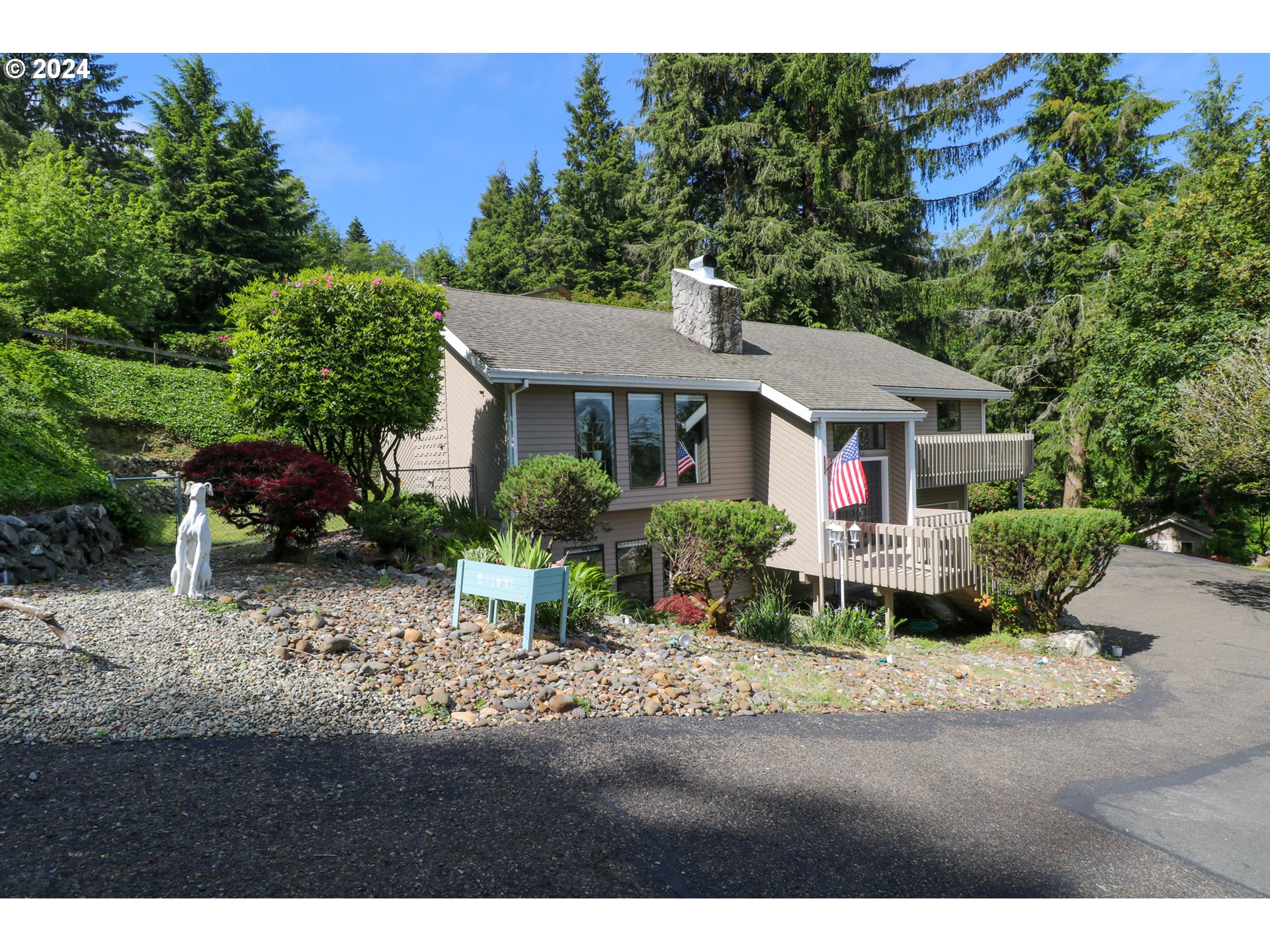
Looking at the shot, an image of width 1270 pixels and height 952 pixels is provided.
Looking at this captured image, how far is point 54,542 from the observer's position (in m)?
8.08

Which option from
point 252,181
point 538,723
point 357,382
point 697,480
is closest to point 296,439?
point 357,382

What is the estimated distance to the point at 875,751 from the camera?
228 inches

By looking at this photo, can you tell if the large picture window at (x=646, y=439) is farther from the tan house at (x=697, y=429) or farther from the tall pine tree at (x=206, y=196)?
the tall pine tree at (x=206, y=196)

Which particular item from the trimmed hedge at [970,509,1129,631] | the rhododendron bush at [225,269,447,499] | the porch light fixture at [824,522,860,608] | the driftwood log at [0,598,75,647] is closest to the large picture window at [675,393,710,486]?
the porch light fixture at [824,522,860,608]

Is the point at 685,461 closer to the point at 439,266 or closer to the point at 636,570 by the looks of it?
the point at 636,570

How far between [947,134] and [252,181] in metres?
26.5

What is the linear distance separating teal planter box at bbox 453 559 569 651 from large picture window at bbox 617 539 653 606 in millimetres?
5603

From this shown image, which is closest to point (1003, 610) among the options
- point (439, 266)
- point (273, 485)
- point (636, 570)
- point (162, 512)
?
point (636, 570)

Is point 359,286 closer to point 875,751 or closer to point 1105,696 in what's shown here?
point 875,751

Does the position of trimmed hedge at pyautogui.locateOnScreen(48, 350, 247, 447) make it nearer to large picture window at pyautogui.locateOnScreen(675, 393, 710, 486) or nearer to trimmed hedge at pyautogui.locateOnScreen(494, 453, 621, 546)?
trimmed hedge at pyautogui.locateOnScreen(494, 453, 621, 546)

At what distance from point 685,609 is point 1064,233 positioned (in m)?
22.1

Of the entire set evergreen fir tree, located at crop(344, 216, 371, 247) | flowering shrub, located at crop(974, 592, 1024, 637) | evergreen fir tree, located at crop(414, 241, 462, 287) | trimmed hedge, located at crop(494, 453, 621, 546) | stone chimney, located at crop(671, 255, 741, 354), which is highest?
evergreen fir tree, located at crop(344, 216, 371, 247)

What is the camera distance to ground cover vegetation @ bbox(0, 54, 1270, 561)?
61.9 ft

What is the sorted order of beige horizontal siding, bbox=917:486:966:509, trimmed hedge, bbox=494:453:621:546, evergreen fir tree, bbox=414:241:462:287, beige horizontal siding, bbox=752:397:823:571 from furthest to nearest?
1. evergreen fir tree, bbox=414:241:462:287
2. beige horizontal siding, bbox=917:486:966:509
3. beige horizontal siding, bbox=752:397:823:571
4. trimmed hedge, bbox=494:453:621:546
